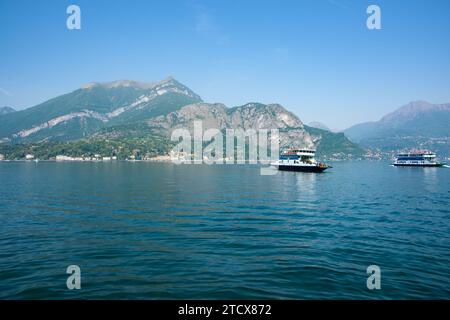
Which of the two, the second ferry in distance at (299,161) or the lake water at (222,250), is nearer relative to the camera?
the lake water at (222,250)

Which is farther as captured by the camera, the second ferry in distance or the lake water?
the second ferry in distance

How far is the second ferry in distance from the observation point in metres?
144

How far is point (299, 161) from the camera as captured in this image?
495ft

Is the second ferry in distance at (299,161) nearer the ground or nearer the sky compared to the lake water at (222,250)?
nearer the sky

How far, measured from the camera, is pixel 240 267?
71.4 feet

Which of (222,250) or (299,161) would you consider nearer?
(222,250)

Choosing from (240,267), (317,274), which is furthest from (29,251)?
(317,274)

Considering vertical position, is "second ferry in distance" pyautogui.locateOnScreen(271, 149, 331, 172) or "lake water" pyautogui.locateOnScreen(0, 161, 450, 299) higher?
"second ferry in distance" pyautogui.locateOnScreen(271, 149, 331, 172)

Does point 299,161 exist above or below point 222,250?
above

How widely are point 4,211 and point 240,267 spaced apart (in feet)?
120

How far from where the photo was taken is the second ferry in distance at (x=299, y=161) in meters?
144
